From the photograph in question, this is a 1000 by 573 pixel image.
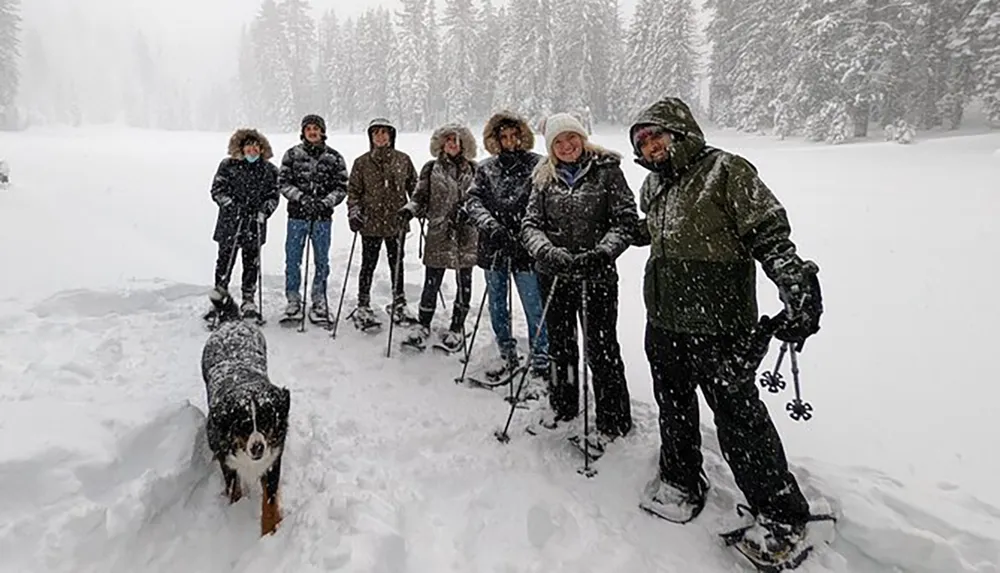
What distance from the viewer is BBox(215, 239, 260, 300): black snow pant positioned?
6.32 metres

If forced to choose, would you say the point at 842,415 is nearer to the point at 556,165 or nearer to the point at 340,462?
the point at 556,165

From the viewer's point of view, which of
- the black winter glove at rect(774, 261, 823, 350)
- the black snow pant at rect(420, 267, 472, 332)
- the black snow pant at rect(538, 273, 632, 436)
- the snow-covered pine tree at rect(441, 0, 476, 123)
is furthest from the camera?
the snow-covered pine tree at rect(441, 0, 476, 123)

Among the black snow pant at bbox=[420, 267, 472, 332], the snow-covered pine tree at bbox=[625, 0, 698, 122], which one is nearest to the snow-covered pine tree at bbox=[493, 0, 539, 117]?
the snow-covered pine tree at bbox=[625, 0, 698, 122]

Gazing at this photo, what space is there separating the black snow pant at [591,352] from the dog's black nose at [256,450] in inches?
81.4

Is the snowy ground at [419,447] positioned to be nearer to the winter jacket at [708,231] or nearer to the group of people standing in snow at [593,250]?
the group of people standing in snow at [593,250]

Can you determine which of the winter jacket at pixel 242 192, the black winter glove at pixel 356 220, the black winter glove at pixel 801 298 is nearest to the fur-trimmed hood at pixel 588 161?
the black winter glove at pixel 801 298

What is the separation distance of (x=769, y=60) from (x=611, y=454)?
104ft

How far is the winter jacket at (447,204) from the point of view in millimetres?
5723

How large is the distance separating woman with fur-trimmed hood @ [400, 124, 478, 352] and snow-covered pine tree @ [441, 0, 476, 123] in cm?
3817

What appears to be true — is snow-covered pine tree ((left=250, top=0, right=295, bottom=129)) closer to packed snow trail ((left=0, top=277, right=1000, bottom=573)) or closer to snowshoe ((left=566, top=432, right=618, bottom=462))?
packed snow trail ((left=0, top=277, right=1000, bottom=573))

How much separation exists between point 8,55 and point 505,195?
156ft

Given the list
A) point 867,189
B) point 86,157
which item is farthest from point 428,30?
point 867,189

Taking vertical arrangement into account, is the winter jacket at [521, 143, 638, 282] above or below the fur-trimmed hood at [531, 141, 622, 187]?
below

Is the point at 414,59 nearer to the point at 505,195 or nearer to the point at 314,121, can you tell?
the point at 314,121
